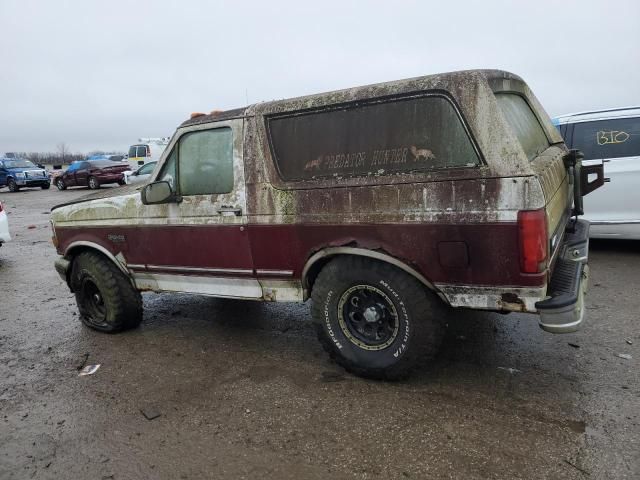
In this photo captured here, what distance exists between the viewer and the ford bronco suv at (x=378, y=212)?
112 inches

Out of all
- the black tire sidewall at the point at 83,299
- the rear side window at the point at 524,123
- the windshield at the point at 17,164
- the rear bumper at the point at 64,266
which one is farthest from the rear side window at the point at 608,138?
the windshield at the point at 17,164

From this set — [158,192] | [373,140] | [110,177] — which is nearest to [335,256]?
[373,140]

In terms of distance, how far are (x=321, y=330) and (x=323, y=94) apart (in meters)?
1.70

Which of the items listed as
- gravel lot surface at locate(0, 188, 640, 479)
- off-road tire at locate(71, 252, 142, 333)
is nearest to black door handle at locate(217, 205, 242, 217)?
gravel lot surface at locate(0, 188, 640, 479)

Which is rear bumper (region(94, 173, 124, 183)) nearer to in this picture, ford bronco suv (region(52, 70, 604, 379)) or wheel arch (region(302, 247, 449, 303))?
ford bronco suv (region(52, 70, 604, 379))

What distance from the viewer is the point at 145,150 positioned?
86.8 feet

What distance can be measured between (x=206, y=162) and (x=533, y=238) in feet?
8.36

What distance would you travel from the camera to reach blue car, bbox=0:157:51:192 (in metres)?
26.8

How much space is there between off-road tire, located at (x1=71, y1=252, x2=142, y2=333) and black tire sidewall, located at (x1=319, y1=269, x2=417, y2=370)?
222cm

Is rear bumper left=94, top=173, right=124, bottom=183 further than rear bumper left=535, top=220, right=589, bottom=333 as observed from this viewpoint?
Yes

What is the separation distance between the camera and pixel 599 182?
4141 millimetres

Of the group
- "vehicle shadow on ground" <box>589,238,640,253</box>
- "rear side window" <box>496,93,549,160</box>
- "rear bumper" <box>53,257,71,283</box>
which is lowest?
"vehicle shadow on ground" <box>589,238,640,253</box>

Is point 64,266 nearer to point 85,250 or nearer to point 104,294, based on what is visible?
point 85,250

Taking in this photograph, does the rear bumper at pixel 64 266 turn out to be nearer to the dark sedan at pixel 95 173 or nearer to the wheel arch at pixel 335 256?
the wheel arch at pixel 335 256
